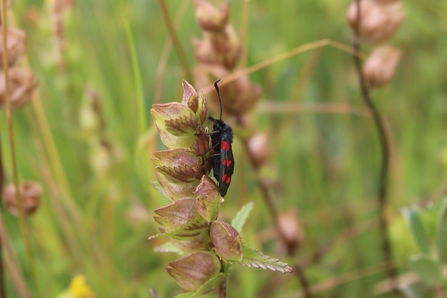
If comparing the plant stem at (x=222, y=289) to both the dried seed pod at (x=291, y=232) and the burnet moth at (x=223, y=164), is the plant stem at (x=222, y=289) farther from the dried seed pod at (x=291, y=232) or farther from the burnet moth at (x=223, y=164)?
the dried seed pod at (x=291, y=232)

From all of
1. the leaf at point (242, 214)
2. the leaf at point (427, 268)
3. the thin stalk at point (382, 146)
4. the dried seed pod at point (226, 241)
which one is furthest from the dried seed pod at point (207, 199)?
the thin stalk at point (382, 146)

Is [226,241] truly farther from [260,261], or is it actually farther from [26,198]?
[26,198]

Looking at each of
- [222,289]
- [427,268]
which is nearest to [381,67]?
[427,268]

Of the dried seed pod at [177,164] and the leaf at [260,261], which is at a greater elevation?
the dried seed pod at [177,164]

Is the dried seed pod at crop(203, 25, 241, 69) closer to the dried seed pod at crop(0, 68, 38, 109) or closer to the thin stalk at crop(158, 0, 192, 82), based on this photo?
the thin stalk at crop(158, 0, 192, 82)

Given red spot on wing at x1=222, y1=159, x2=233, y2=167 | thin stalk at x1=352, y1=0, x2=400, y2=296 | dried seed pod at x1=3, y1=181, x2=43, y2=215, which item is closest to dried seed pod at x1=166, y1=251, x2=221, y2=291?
red spot on wing at x1=222, y1=159, x2=233, y2=167
